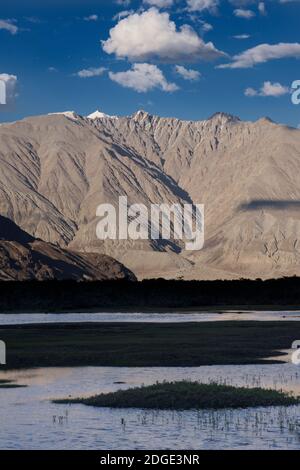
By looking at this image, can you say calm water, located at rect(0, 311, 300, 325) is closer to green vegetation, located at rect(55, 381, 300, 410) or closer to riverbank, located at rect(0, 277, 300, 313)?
riverbank, located at rect(0, 277, 300, 313)

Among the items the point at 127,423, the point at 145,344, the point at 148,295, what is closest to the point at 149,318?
the point at 145,344

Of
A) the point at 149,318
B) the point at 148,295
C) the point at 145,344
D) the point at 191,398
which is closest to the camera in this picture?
the point at 191,398

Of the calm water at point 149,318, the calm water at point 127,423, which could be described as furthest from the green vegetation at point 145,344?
the calm water at point 149,318

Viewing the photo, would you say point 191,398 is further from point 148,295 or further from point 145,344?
point 148,295

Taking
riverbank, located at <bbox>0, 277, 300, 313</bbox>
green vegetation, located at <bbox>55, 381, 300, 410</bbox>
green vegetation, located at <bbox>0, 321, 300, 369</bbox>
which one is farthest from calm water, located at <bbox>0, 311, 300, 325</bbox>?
green vegetation, located at <bbox>55, 381, 300, 410</bbox>

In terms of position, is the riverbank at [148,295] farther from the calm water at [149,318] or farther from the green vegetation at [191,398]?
the green vegetation at [191,398]
